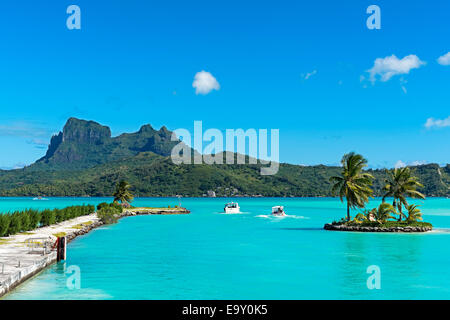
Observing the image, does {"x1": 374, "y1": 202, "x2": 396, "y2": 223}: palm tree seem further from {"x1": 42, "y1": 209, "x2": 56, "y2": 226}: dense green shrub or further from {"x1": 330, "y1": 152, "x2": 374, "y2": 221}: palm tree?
{"x1": 42, "y1": 209, "x2": 56, "y2": 226}: dense green shrub

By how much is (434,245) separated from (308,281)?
94.1 feet

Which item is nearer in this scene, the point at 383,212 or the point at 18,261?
the point at 18,261

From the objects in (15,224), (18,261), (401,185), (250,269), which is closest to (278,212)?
(401,185)

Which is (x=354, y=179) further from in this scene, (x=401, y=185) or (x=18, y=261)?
(x=18, y=261)

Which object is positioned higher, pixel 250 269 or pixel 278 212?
pixel 250 269

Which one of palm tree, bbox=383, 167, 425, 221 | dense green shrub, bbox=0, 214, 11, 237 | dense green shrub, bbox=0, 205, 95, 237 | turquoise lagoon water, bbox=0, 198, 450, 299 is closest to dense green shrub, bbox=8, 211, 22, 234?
dense green shrub, bbox=0, 205, 95, 237

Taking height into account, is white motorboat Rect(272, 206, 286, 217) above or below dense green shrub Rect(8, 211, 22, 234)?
below

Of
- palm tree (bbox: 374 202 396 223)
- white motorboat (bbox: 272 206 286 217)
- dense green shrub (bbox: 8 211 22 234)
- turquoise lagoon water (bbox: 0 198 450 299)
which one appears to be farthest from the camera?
white motorboat (bbox: 272 206 286 217)

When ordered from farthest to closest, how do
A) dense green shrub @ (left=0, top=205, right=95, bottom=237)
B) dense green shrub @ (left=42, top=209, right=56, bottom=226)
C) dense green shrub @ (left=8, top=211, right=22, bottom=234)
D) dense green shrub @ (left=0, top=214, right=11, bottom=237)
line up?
dense green shrub @ (left=42, top=209, right=56, bottom=226)
dense green shrub @ (left=8, top=211, right=22, bottom=234)
dense green shrub @ (left=0, top=205, right=95, bottom=237)
dense green shrub @ (left=0, top=214, right=11, bottom=237)

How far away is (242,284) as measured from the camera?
103 ft

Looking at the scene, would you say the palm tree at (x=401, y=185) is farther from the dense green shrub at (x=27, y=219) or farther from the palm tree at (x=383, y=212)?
the dense green shrub at (x=27, y=219)

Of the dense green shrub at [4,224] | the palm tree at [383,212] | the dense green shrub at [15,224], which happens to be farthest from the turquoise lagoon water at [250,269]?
the palm tree at [383,212]

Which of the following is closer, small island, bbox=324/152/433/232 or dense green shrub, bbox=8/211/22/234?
dense green shrub, bbox=8/211/22/234
